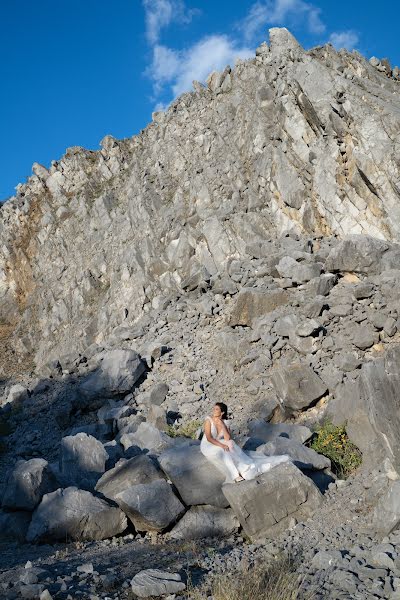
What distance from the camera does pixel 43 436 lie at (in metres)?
16.4

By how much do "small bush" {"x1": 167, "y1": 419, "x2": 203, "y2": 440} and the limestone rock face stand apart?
3.69 meters

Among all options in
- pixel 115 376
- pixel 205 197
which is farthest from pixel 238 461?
pixel 205 197

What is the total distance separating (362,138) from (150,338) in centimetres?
1218

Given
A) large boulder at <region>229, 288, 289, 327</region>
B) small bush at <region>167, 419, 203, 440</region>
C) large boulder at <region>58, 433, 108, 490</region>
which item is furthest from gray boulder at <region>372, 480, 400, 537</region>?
large boulder at <region>229, 288, 289, 327</region>

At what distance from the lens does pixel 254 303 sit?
53.1 feet

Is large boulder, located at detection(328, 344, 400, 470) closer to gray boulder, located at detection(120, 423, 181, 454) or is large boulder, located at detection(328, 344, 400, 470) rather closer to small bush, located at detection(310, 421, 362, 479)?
small bush, located at detection(310, 421, 362, 479)

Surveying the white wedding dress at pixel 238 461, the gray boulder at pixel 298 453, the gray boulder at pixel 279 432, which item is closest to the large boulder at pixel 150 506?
the white wedding dress at pixel 238 461

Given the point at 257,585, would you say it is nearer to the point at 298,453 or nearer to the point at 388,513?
the point at 388,513

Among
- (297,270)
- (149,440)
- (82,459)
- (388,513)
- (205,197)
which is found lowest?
(388,513)

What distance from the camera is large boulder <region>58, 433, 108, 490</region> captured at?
10117 mm

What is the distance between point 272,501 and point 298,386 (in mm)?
5065

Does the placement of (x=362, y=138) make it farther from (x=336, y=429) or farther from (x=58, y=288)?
(x=58, y=288)

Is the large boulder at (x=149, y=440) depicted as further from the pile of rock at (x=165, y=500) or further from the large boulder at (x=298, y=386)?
the large boulder at (x=298, y=386)

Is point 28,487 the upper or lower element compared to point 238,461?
upper
